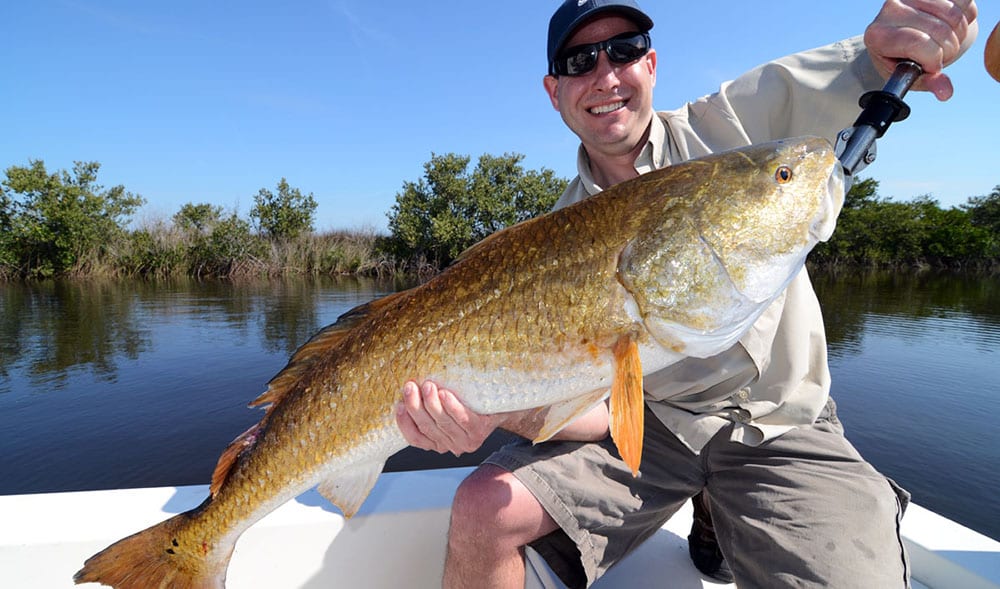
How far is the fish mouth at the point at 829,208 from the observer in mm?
1701

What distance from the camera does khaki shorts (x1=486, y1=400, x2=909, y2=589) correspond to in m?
2.09

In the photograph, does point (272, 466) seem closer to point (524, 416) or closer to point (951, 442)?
point (524, 416)

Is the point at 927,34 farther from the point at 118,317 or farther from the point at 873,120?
the point at 118,317

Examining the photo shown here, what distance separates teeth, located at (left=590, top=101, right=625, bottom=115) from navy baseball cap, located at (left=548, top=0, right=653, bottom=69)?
41 cm

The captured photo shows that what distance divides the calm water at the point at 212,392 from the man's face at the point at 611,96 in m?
5.64

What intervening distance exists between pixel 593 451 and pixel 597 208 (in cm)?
129

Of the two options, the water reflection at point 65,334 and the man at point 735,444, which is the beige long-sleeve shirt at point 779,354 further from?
the water reflection at point 65,334

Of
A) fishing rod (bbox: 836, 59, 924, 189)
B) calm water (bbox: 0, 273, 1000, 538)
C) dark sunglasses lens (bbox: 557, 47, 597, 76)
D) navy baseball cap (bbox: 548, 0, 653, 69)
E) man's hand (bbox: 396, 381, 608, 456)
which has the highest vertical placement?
navy baseball cap (bbox: 548, 0, 653, 69)

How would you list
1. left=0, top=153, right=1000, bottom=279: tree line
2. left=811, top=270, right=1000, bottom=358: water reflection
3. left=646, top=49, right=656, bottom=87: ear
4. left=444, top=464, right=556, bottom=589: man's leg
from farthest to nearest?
1. left=0, top=153, right=1000, bottom=279: tree line
2. left=811, top=270, right=1000, bottom=358: water reflection
3. left=646, top=49, right=656, bottom=87: ear
4. left=444, top=464, right=556, bottom=589: man's leg

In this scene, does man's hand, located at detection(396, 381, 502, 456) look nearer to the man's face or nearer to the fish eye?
the fish eye

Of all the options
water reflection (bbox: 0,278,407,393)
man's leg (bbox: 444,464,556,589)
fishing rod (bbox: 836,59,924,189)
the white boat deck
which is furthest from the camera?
water reflection (bbox: 0,278,407,393)

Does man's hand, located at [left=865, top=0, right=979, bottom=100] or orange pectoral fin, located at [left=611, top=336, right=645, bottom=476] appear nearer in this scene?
orange pectoral fin, located at [left=611, top=336, right=645, bottom=476]

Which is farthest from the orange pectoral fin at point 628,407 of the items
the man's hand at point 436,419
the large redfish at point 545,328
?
the man's hand at point 436,419

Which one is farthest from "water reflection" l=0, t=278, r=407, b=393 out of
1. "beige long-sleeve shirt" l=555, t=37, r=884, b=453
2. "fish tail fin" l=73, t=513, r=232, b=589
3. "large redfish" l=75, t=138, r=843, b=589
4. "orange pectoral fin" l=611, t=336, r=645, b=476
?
"orange pectoral fin" l=611, t=336, r=645, b=476
